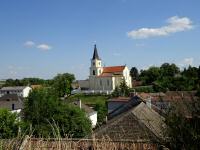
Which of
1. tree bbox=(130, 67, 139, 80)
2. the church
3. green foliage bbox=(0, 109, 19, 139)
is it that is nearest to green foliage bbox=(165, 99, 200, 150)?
green foliage bbox=(0, 109, 19, 139)

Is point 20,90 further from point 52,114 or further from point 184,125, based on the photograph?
point 184,125

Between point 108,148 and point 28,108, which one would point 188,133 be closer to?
point 108,148

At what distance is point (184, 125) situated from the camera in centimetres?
483

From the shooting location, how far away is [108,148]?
242 inches

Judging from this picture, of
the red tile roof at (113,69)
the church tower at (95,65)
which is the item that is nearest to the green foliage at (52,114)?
the church tower at (95,65)

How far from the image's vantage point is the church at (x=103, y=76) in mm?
112088

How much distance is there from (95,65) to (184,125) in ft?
358

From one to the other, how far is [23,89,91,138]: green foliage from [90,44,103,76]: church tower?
68496 mm

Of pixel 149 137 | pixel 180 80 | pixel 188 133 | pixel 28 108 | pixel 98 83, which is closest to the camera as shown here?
pixel 188 133

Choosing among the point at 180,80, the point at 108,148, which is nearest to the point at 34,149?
the point at 108,148

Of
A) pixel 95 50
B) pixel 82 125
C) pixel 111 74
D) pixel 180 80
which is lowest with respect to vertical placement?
pixel 82 125

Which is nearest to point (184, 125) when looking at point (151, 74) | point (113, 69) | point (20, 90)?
point (151, 74)

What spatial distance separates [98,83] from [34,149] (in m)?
107

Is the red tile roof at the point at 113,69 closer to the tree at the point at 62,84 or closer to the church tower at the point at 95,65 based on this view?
the church tower at the point at 95,65
